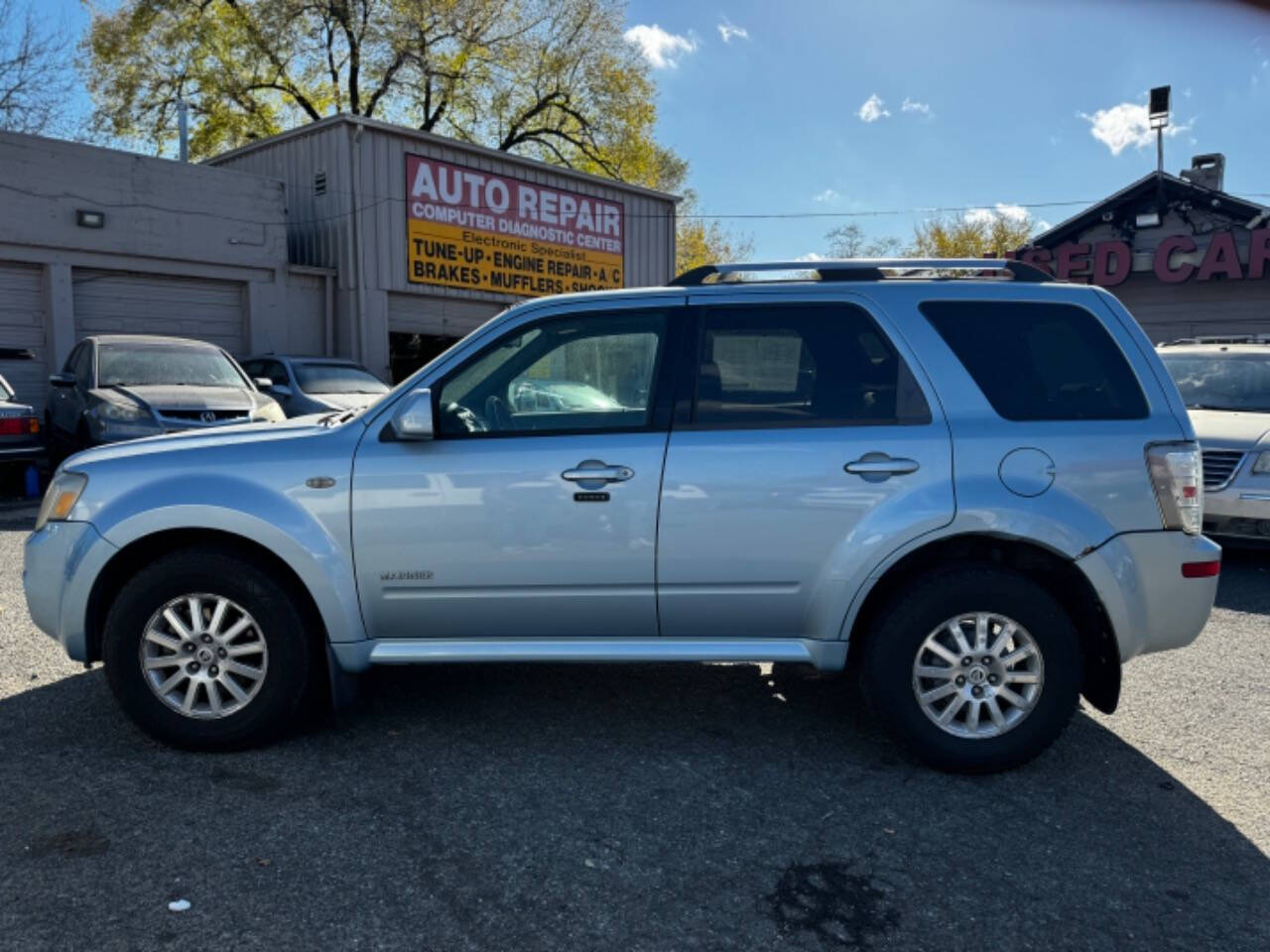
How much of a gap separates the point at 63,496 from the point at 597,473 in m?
2.16

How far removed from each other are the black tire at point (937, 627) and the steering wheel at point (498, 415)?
1.64 metres

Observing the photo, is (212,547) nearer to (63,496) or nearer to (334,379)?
(63,496)

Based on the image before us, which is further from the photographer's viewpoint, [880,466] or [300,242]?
[300,242]

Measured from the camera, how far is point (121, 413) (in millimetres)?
10172

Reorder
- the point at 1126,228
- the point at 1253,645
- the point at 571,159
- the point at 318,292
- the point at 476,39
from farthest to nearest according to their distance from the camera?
the point at 571,159 < the point at 476,39 < the point at 1126,228 < the point at 318,292 < the point at 1253,645

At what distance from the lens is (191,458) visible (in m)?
3.81

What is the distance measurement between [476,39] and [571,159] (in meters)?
4.65

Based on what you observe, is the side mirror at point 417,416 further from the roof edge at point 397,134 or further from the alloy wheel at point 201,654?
the roof edge at point 397,134

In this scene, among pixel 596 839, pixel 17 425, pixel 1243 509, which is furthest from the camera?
pixel 17 425

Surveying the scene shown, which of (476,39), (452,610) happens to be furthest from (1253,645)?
(476,39)

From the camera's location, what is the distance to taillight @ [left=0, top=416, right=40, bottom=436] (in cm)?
997

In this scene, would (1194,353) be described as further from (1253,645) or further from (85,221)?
(85,221)

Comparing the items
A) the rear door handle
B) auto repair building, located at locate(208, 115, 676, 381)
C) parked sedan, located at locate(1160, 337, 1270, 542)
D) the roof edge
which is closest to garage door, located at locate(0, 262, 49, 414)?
auto repair building, located at locate(208, 115, 676, 381)

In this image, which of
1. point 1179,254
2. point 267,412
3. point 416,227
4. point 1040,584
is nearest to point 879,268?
point 1040,584
